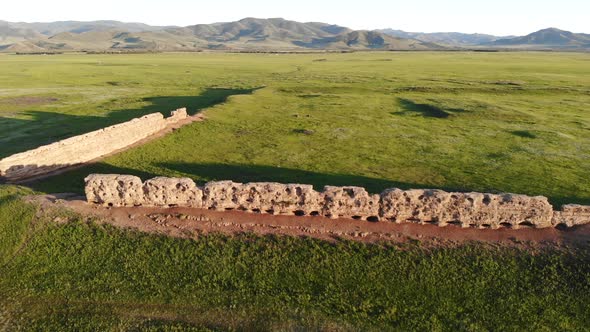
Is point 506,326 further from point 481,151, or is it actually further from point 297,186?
point 481,151

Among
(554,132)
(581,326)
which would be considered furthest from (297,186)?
(554,132)

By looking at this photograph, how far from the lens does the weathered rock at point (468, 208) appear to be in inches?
718

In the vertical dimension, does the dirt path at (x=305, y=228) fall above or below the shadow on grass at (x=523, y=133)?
below

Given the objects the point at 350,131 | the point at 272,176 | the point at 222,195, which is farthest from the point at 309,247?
the point at 350,131

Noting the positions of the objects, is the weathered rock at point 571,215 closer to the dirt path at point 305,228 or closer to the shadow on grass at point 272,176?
the dirt path at point 305,228

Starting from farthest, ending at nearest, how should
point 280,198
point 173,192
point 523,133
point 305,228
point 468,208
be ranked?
point 523,133
point 173,192
point 280,198
point 305,228
point 468,208

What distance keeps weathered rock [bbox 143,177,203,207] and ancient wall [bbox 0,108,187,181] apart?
11.0 m

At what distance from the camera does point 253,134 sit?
36469mm

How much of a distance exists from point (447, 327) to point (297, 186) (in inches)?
347

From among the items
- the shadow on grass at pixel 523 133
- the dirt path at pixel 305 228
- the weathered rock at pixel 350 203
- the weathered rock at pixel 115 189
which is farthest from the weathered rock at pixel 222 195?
the shadow on grass at pixel 523 133

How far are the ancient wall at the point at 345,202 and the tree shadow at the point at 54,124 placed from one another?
17.6m

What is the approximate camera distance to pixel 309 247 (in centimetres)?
1761

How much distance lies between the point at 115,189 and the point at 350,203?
38.2 feet

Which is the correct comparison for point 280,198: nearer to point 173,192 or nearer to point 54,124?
point 173,192
